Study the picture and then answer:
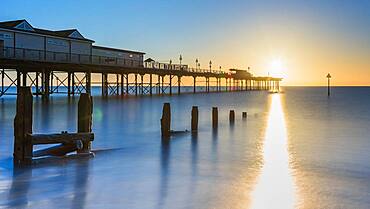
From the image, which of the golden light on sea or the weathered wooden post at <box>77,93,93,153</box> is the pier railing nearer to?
the weathered wooden post at <box>77,93,93,153</box>

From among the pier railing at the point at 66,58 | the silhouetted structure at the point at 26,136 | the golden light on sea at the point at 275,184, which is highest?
the pier railing at the point at 66,58

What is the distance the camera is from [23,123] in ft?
34.0

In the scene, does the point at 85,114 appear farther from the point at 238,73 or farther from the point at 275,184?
the point at 238,73

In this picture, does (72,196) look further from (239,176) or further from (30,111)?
(239,176)

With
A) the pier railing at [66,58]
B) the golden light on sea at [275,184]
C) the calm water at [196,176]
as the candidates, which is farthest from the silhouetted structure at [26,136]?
the pier railing at [66,58]

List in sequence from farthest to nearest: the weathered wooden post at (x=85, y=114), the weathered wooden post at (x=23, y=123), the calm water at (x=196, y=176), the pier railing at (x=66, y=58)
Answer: the pier railing at (x=66, y=58) < the weathered wooden post at (x=85, y=114) < the weathered wooden post at (x=23, y=123) < the calm water at (x=196, y=176)

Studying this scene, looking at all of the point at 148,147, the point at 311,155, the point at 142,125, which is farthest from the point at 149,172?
the point at 142,125

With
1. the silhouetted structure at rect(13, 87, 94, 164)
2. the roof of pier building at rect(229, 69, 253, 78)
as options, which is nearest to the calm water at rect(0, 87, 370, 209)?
the silhouetted structure at rect(13, 87, 94, 164)

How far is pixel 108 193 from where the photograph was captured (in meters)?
8.19

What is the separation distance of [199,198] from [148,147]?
24.2 feet

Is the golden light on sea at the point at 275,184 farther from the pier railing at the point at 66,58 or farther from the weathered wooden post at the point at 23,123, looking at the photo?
the pier railing at the point at 66,58

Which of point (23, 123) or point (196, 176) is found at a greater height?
point (23, 123)

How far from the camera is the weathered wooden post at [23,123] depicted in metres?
10.3

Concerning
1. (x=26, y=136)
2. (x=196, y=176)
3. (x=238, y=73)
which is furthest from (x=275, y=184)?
(x=238, y=73)
